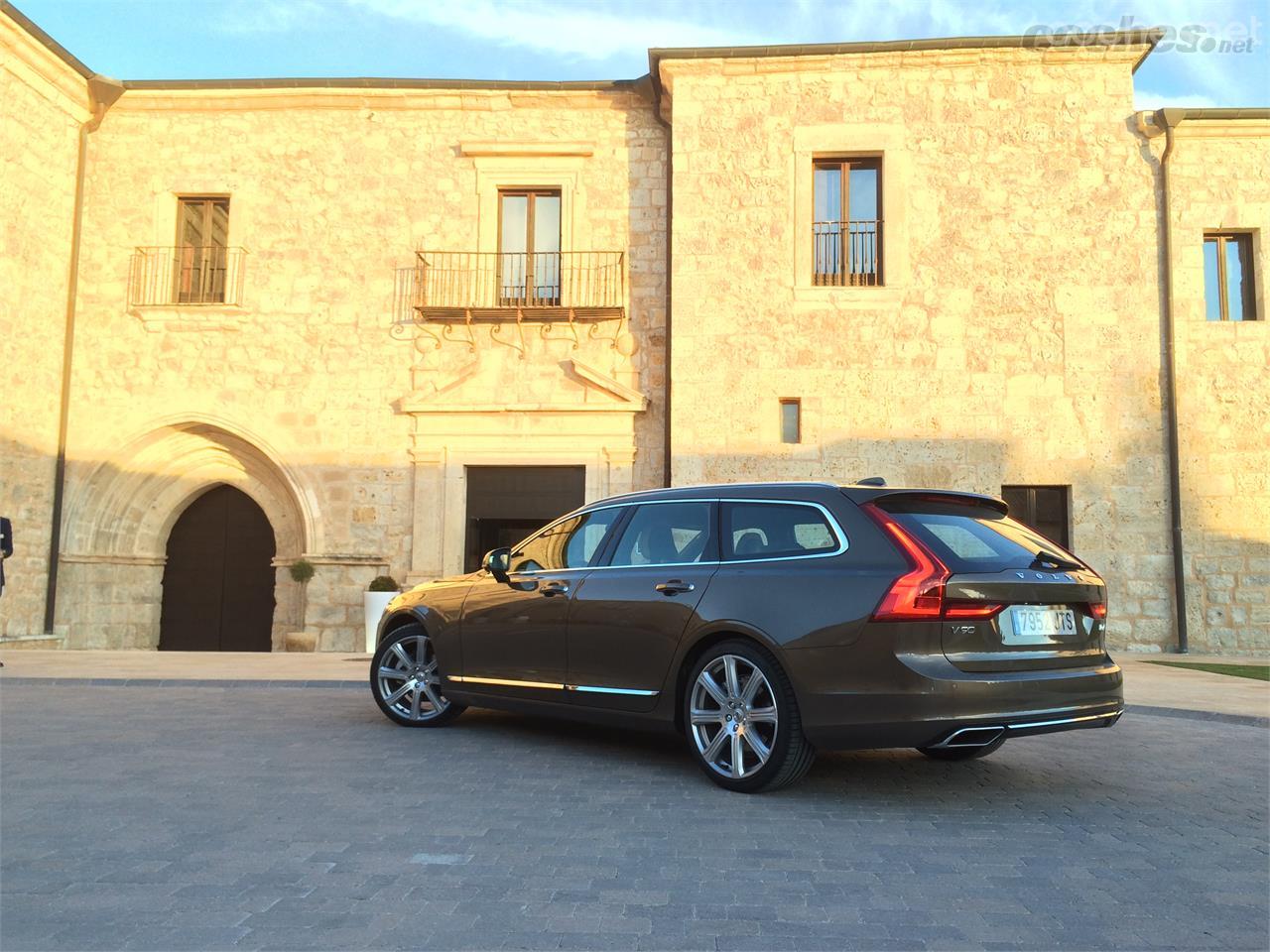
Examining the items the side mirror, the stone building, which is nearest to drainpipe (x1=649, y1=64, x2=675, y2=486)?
the stone building

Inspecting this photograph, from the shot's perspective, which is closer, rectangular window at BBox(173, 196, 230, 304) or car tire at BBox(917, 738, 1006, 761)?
car tire at BBox(917, 738, 1006, 761)

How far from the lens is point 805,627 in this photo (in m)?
4.92

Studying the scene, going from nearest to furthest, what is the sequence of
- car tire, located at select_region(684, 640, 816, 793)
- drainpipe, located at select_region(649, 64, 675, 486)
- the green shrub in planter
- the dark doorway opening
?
car tire, located at select_region(684, 640, 816, 793) → drainpipe, located at select_region(649, 64, 675, 486) → the green shrub in planter → the dark doorway opening

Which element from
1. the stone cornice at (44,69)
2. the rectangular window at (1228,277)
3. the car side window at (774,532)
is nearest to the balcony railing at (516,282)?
the stone cornice at (44,69)

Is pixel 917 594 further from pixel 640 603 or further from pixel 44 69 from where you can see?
pixel 44 69

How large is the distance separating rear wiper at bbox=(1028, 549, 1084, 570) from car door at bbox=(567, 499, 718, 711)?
1591mm

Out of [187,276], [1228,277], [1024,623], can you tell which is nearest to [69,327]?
[187,276]

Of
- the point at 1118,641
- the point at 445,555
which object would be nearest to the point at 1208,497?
the point at 1118,641

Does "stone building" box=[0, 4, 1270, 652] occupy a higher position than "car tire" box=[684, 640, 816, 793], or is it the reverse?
"stone building" box=[0, 4, 1270, 652]

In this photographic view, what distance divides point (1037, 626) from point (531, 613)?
9.63 ft

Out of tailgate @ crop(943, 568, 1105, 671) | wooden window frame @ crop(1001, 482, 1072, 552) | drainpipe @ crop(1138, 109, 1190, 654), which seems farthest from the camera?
wooden window frame @ crop(1001, 482, 1072, 552)

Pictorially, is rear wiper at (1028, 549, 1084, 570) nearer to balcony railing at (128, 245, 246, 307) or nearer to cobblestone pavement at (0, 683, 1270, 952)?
cobblestone pavement at (0, 683, 1270, 952)

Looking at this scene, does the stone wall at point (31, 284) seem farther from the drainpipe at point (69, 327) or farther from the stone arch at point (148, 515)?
the stone arch at point (148, 515)

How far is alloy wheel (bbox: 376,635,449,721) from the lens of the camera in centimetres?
717
